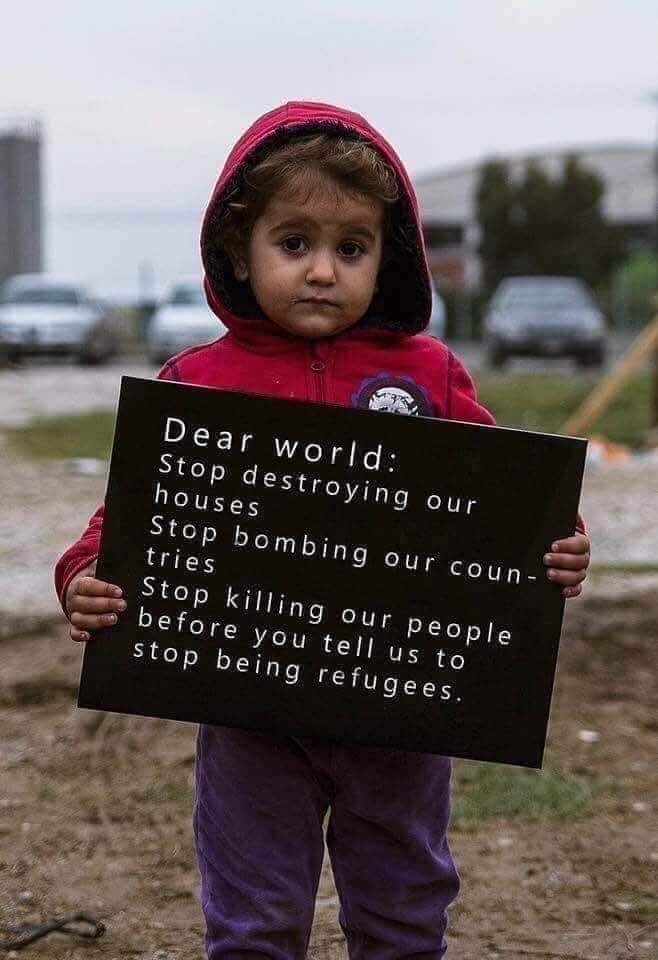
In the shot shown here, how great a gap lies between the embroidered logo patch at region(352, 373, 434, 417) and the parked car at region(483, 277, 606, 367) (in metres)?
21.5

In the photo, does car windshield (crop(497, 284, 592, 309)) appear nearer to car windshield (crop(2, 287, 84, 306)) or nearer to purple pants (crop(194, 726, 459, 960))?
car windshield (crop(2, 287, 84, 306))

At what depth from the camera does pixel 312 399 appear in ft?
8.20

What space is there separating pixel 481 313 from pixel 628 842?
37127 millimetres

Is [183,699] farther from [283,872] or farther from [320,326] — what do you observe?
Result: [320,326]

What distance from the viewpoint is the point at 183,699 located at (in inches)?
94.3

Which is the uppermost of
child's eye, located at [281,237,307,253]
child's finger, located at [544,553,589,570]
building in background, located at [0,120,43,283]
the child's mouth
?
building in background, located at [0,120,43,283]

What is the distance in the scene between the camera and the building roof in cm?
5638

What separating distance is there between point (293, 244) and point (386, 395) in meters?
0.29

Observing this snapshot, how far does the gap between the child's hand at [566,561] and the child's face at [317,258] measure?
486 mm

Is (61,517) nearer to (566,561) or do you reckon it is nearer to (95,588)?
(95,588)

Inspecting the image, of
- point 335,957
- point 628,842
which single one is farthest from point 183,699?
point 628,842

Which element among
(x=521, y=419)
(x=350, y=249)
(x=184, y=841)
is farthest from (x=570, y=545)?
(x=521, y=419)

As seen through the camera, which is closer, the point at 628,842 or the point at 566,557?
the point at 566,557

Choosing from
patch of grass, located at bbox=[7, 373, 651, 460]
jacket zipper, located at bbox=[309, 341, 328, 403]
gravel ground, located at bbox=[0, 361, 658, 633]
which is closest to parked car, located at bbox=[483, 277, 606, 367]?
patch of grass, located at bbox=[7, 373, 651, 460]
